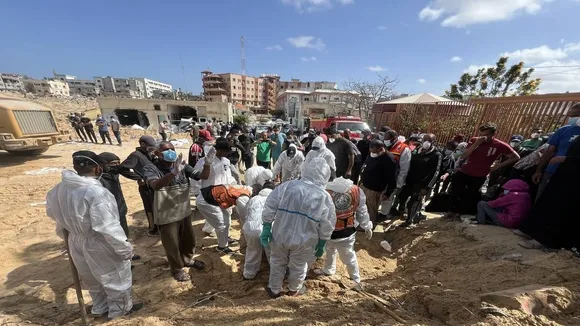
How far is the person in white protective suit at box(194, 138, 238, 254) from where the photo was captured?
3262mm

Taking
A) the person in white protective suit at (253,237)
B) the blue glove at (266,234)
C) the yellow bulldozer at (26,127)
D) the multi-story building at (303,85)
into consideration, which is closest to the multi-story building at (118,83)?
the multi-story building at (303,85)

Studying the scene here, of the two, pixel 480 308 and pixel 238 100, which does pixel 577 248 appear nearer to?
pixel 480 308

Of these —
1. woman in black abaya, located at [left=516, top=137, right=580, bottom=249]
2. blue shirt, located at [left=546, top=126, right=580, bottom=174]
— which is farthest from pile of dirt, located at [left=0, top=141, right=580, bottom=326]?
blue shirt, located at [left=546, top=126, right=580, bottom=174]

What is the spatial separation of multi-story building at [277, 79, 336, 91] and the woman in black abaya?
67.0 m

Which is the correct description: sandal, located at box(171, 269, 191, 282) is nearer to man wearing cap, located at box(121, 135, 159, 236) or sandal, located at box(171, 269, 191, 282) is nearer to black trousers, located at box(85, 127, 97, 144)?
man wearing cap, located at box(121, 135, 159, 236)

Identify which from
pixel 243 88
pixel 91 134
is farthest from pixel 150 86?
pixel 91 134

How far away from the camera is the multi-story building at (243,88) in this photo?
6412 cm

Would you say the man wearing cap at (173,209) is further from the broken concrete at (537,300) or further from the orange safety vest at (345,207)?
the broken concrete at (537,300)

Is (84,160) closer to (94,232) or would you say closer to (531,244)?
(94,232)

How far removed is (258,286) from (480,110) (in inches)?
338

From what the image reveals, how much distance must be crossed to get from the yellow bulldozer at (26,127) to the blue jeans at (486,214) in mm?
12458

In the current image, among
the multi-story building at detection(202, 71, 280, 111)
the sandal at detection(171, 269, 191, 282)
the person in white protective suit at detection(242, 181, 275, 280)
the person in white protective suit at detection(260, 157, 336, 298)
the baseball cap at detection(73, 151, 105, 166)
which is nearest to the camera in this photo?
the baseball cap at detection(73, 151, 105, 166)

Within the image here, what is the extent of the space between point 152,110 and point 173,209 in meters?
34.6

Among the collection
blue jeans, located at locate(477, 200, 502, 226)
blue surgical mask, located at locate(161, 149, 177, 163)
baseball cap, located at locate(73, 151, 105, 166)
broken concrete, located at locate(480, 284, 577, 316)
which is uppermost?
baseball cap, located at locate(73, 151, 105, 166)
